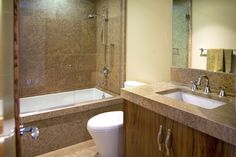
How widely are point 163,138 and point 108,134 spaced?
0.76 metres

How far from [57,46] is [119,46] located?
957mm


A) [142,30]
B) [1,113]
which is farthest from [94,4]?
[1,113]

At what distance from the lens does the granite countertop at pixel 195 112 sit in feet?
3.80

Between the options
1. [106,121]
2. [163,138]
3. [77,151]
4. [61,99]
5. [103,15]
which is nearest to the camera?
[163,138]

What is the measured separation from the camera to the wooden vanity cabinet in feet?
4.05

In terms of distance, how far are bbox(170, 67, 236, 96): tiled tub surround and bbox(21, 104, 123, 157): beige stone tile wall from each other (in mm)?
1162

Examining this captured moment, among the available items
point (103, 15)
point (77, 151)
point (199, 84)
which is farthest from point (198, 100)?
point (103, 15)

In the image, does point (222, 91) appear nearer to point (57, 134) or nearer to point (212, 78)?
point (212, 78)

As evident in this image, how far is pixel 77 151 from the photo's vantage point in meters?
2.64

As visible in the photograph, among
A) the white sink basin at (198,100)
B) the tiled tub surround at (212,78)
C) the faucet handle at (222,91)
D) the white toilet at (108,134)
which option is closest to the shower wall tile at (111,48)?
the white toilet at (108,134)

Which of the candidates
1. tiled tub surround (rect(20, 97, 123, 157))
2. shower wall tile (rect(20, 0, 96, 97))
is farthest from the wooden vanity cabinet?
shower wall tile (rect(20, 0, 96, 97))

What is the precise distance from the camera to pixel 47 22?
3295 millimetres

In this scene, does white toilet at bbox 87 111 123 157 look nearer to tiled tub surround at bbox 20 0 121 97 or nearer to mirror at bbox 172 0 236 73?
mirror at bbox 172 0 236 73

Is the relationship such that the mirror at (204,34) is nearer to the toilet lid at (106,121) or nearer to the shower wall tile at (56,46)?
the toilet lid at (106,121)
